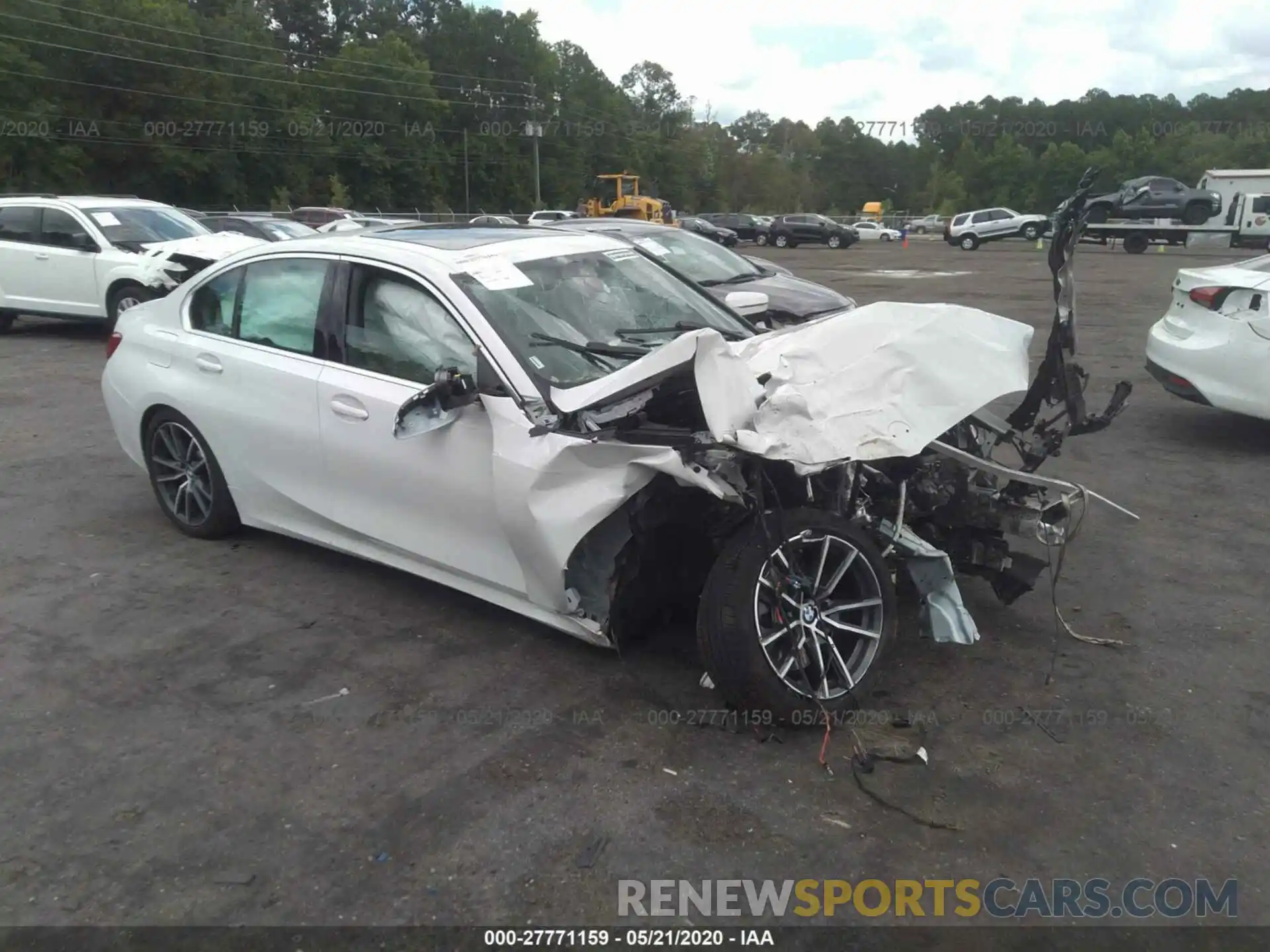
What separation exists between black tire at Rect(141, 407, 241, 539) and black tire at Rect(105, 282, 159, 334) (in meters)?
7.37

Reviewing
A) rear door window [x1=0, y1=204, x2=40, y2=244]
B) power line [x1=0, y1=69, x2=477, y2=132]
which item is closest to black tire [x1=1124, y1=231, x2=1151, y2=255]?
rear door window [x1=0, y1=204, x2=40, y2=244]

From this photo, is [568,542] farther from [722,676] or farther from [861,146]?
[861,146]

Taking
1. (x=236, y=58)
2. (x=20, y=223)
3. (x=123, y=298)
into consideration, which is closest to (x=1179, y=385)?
(x=123, y=298)

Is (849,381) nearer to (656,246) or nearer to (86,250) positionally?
(656,246)

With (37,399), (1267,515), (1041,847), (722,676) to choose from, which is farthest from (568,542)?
(37,399)

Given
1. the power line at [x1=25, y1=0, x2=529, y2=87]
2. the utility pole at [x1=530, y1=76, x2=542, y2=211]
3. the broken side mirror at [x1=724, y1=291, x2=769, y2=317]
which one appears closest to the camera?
the broken side mirror at [x1=724, y1=291, x2=769, y2=317]

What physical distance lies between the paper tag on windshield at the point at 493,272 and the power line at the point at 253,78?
4723 cm

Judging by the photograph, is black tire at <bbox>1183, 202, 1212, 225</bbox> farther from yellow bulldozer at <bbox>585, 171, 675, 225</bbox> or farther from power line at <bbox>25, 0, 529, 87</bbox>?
power line at <bbox>25, 0, 529, 87</bbox>

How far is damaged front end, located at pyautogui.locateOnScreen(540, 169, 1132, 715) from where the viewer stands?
138 inches

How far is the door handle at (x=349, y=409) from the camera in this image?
434cm

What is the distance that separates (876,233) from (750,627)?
201ft

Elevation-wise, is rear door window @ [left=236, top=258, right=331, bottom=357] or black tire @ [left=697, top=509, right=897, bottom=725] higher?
rear door window @ [left=236, top=258, right=331, bottom=357]

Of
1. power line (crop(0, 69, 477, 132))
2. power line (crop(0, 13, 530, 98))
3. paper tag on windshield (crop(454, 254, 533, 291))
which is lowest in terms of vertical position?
paper tag on windshield (crop(454, 254, 533, 291))

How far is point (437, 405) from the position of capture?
12.9ft
